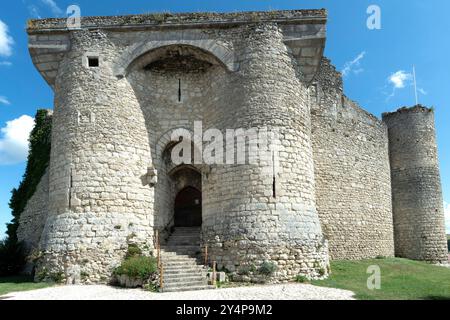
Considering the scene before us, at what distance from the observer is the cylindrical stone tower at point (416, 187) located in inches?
818

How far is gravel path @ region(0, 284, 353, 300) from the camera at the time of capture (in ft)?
27.2

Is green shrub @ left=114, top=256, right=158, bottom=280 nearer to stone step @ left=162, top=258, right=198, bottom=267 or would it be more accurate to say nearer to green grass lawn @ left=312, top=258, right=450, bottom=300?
stone step @ left=162, top=258, right=198, bottom=267

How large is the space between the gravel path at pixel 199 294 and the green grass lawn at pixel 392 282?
2.43 feet

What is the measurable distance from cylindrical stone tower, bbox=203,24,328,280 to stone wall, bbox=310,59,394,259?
4.55 metres

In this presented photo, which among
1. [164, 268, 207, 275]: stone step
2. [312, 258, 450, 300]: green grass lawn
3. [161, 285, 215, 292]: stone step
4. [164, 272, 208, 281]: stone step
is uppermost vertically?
[164, 268, 207, 275]: stone step

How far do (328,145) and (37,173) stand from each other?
12.7 metres

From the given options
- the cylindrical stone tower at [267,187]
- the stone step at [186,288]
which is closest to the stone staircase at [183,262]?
the stone step at [186,288]

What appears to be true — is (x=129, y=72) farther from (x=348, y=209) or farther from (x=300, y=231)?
(x=348, y=209)

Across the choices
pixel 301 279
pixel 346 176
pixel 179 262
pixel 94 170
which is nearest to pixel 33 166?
pixel 94 170

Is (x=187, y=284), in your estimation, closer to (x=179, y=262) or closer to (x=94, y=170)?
(x=179, y=262)

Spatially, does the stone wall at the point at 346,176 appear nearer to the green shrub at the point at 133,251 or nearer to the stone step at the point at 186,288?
the stone step at the point at 186,288

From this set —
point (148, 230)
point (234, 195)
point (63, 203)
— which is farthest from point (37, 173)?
point (234, 195)

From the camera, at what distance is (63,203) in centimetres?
1165

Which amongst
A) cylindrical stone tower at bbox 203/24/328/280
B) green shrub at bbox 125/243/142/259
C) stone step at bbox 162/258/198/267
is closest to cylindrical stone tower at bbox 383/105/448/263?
cylindrical stone tower at bbox 203/24/328/280
